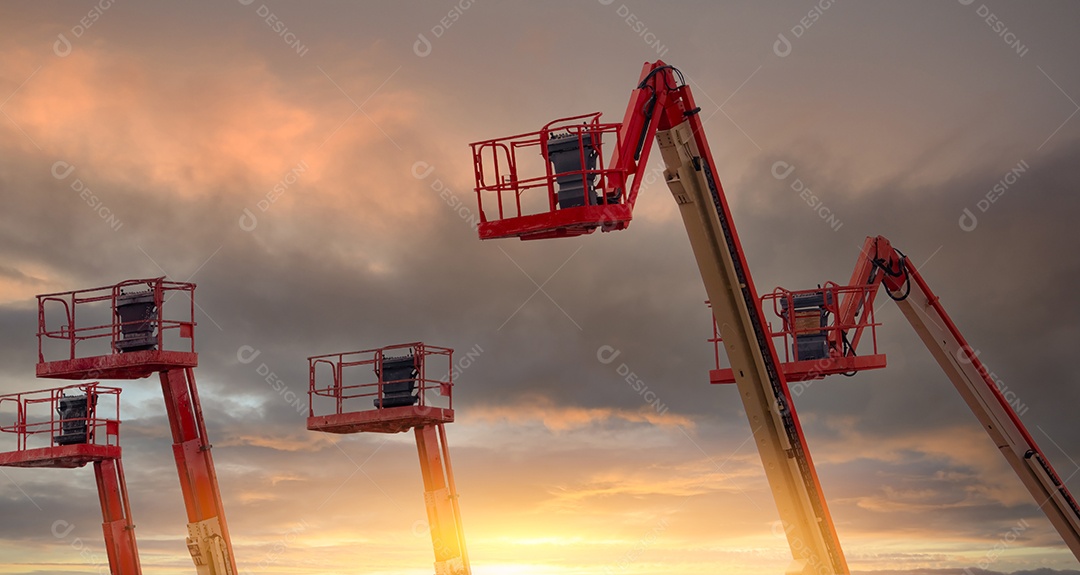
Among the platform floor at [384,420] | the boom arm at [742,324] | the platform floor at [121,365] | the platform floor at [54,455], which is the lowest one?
the boom arm at [742,324]

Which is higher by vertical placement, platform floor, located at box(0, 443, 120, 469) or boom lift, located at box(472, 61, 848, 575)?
→ platform floor, located at box(0, 443, 120, 469)

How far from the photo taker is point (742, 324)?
1589 centimetres

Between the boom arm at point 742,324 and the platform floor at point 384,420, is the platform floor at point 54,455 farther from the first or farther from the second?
the boom arm at point 742,324

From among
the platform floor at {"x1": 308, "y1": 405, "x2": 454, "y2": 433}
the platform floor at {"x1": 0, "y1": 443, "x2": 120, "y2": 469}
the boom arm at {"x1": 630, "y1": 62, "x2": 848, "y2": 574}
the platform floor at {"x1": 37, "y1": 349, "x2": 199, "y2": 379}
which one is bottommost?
the boom arm at {"x1": 630, "y1": 62, "x2": 848, "y2": 574}

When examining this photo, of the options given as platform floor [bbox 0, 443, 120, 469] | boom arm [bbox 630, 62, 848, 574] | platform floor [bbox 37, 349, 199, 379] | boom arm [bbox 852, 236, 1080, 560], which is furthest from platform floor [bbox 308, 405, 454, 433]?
boom arm [bbox 630, 62, 848, 574]

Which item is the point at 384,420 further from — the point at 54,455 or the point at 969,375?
the point at 969,375

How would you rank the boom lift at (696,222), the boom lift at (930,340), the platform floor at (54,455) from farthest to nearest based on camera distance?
1. the platform floor at (54,455)
2. the boom lift at (930,340)
3. the boom lift at (696,222)

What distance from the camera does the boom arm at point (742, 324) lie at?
15773mm

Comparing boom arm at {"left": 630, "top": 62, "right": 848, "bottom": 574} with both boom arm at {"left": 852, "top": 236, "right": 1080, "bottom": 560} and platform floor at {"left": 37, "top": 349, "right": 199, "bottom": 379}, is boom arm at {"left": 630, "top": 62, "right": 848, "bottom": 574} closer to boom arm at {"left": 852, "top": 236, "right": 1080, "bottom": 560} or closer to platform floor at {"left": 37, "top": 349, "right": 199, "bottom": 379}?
boom arm at {"left": 852, "top": 236, "right": 1080, "bottom": 560}

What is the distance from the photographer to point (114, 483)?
27766 millimetres

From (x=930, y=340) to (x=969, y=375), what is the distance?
1.11 meters

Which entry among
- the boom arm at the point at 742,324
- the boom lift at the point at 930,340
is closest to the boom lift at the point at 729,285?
the boom arm at the point at 742,324

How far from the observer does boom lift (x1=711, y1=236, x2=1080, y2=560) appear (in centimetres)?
2222

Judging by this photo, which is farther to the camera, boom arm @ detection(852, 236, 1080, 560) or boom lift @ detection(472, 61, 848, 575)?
boom arm @ detection(852, 236, 1080, 560)
